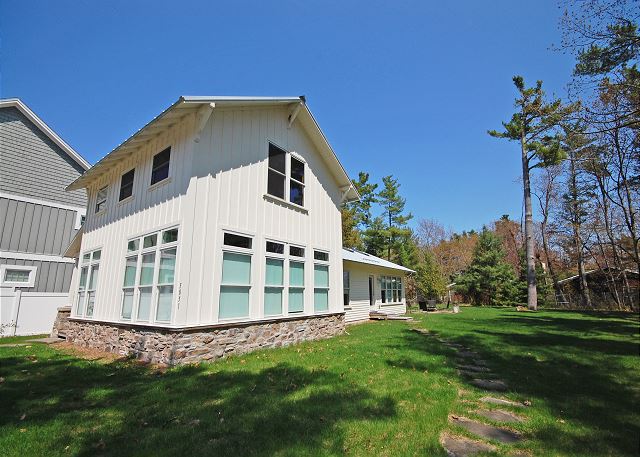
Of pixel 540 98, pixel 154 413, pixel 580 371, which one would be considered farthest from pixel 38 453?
pixel 540 98

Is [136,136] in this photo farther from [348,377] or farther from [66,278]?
[66,278]

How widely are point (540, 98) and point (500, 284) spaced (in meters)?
16.3

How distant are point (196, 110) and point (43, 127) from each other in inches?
503

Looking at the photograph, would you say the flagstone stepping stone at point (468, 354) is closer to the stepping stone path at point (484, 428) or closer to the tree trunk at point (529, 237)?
the stepping stone path at point (484, 428)

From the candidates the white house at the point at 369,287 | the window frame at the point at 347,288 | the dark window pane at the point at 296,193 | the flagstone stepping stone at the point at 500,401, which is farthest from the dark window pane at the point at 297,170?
the flagstone stepping stone at the point at 500,401

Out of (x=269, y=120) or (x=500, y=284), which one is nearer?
(x=269, y=120)

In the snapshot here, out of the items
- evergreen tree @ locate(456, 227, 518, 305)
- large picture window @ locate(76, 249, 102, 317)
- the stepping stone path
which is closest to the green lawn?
the stepping stone path

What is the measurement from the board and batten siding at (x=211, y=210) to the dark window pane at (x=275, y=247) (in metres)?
0.18

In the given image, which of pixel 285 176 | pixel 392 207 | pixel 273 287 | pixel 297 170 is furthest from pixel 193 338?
pixel 392 207

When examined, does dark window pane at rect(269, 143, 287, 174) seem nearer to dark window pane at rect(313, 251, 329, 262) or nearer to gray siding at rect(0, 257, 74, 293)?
dark window pane at rect(313, 251, 329, 262)

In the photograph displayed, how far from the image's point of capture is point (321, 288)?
441 inches

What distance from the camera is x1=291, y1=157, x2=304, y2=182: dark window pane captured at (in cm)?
1106

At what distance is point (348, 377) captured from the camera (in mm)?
5777

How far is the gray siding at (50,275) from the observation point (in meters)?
14.1
